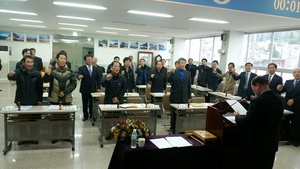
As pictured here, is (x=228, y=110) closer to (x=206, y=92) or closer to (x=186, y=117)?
(x=186, y=117)

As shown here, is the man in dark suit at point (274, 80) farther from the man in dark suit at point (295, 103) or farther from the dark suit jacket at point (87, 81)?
the dark suit jacket at point (87, 81)

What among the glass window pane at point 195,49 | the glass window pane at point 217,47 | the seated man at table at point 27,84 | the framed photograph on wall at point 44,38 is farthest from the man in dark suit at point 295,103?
the framed photograph on wall at point 44,38

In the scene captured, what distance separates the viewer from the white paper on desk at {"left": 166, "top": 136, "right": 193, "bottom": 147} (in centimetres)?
264

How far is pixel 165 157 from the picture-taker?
99.4 inches

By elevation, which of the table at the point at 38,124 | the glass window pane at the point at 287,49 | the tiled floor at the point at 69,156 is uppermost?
the glass window pane at the point at 287,49

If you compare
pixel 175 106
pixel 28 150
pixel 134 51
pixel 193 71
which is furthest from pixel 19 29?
pixel 175 106

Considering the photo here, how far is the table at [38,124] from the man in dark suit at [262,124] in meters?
2.74

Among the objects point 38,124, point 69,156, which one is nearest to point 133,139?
point 69,156

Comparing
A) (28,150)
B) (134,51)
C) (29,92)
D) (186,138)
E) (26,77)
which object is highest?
(134,51)

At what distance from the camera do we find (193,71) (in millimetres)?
9453

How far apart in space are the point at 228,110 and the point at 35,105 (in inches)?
135

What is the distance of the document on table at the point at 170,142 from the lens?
2.61 meters

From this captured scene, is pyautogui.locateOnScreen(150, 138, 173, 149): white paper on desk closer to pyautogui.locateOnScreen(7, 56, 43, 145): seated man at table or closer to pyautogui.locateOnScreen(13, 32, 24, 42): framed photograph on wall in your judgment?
pyautogui.locateOnScreen(7, 56, 43, 145): seated man at table

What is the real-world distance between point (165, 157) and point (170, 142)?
24cm
